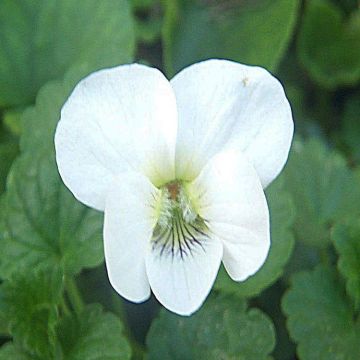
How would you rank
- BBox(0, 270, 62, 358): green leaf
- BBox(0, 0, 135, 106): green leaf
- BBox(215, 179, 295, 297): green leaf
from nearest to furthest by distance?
BBox(0, 270, 62, 358): green leaf, BBox(215, 179, 295, 297): green leaf, BBox(0, 0, 135, 106): green leaf

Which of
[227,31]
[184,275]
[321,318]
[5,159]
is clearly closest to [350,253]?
[321,318]

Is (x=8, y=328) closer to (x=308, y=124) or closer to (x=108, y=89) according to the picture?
(x=108, y=89)

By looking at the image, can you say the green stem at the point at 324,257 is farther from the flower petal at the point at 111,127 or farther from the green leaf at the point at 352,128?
the flower petal at the point at 111,127

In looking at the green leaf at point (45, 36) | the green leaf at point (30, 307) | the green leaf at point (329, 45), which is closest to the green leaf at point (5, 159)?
the green leaf at point (45, 36)

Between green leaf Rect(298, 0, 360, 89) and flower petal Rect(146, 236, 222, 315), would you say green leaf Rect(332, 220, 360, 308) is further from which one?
green leaf Rect(298, 0, 360, 89)

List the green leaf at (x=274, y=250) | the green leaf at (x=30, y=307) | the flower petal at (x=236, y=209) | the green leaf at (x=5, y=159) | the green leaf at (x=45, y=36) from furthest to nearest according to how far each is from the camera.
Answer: the green leaf at (x=45, y=36), the green leaf at (x=5, y=159), the green leaf at (x=274, y=250), the green leaf at (x=30, y=307), the flower petal at (x=236, y=209)

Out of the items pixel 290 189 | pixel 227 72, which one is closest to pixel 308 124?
pixel 290 189

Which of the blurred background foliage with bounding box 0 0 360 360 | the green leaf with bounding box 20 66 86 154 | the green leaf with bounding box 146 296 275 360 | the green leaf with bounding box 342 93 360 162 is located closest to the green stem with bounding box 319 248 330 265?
the blurred background foliage with bounding box 0 0 360 360
